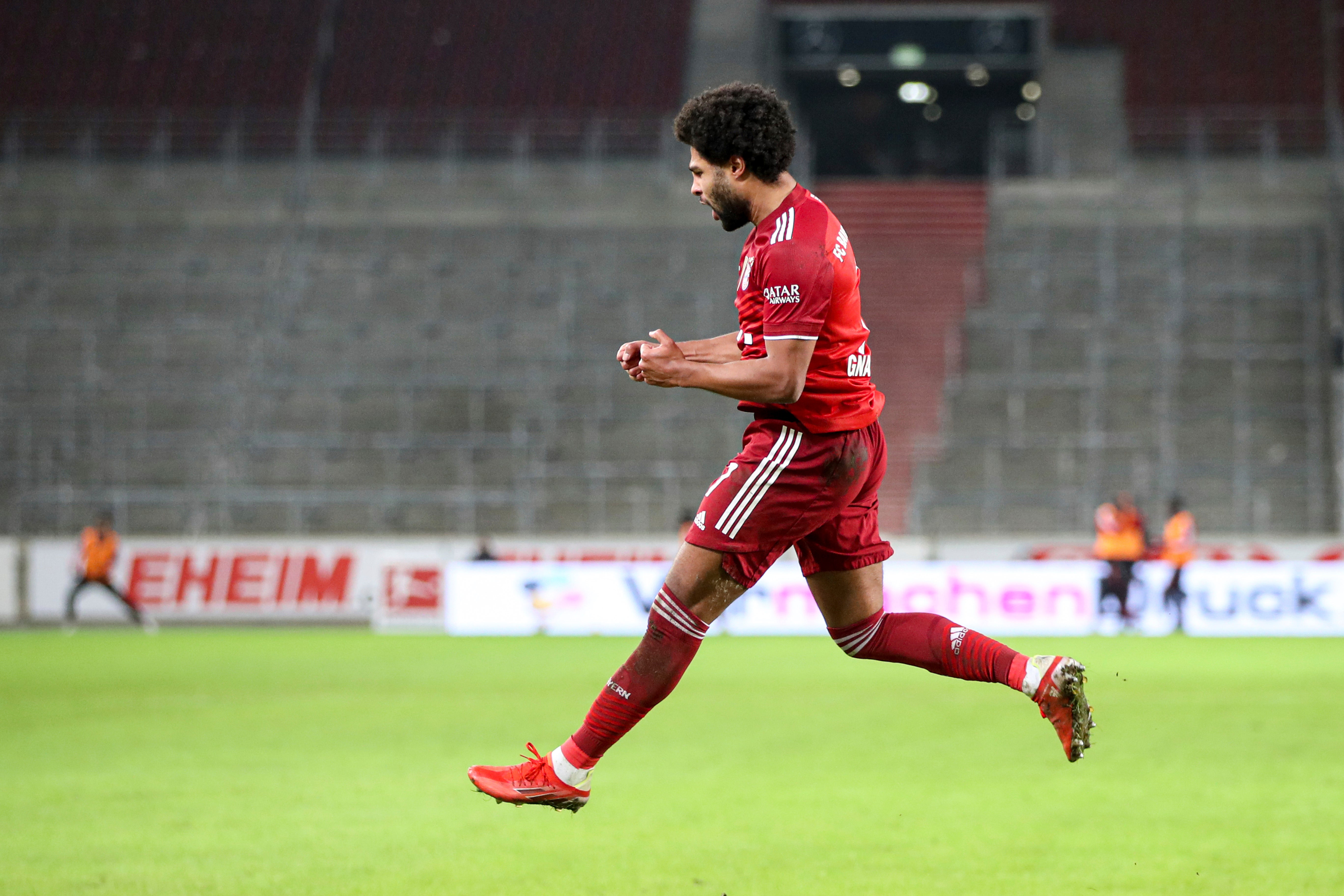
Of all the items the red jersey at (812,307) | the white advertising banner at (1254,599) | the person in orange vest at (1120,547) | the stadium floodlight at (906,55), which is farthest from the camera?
the stadium floodlight at (906,55)

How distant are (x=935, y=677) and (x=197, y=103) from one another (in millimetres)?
26592

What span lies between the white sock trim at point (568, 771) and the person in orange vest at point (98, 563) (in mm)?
18686

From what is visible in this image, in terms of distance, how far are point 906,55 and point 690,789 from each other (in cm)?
3019

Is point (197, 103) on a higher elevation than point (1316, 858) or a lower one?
higher

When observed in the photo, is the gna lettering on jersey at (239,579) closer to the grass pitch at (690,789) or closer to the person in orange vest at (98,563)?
the person in orange vest at (98,563)

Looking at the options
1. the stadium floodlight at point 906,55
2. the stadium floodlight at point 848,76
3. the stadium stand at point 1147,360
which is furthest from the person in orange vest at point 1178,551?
the stadium floodlight at point 848,76

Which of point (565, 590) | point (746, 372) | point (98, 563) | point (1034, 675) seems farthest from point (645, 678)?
point (98, 563)

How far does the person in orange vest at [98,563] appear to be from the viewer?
74.2 feet

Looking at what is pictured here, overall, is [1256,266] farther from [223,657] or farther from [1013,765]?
[1013,765]

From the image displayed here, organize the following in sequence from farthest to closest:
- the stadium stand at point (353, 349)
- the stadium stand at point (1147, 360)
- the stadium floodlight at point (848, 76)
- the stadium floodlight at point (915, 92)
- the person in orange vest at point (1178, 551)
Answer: the stadium floodlight at point (915, 92), the stadium floodlight at point (848, 76), the stadium stand at point (353, 349), the stadium stand at point (1147, 360), the person in orange vest at point (1178, 551)

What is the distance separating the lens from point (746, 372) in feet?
16.5

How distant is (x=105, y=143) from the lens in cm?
3416

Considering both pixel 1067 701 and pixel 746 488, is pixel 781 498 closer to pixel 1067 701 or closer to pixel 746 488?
pixel 746 488

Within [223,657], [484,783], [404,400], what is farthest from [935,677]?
[404,400]
